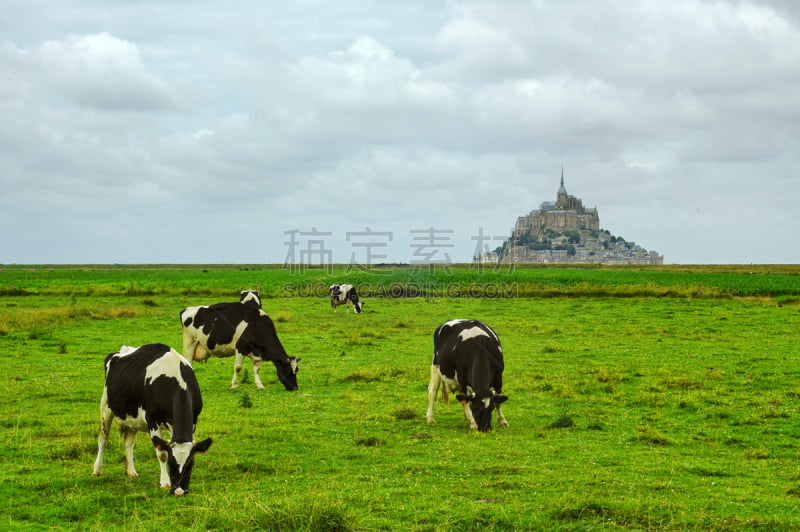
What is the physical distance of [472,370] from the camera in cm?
1295

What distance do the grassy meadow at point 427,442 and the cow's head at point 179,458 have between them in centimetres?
18

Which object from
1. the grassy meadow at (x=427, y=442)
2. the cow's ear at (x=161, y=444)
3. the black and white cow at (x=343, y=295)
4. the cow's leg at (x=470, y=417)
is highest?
the black and white cow at (x=343, y=295)

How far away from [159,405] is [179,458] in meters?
1.01

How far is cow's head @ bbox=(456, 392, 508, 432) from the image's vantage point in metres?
12.4

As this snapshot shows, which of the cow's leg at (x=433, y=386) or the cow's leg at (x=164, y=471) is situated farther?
the cow's leg at (x=433, y=386)

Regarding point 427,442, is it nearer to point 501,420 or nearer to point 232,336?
point 501,420

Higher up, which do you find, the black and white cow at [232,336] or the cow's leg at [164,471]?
the black and white cow at [232,336]

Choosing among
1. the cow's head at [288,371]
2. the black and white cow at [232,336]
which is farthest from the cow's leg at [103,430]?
the black and white cow at [232,336]

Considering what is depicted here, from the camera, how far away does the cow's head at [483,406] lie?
1245 cm

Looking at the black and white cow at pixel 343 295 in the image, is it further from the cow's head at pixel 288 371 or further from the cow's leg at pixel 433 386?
the cow's leg at pixel 433 386

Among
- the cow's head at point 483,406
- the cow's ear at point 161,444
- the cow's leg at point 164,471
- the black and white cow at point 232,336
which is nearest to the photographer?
the cow's ear at point 161,444

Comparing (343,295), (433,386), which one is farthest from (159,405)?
(343,295)

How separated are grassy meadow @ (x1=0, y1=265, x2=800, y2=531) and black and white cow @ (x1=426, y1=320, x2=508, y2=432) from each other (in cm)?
45

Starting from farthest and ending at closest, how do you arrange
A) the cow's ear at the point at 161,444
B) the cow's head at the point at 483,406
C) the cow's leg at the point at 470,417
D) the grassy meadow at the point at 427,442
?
the cow's leg at the point at 470,417, the cow's head at the point at 483,406, the cow's ear at the point at 161,444, the grassy meadow at the point at 427,442
